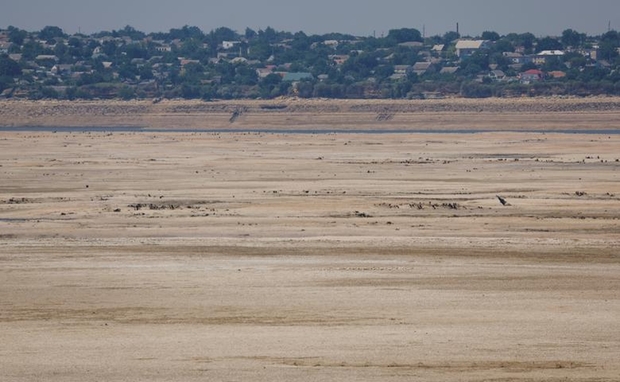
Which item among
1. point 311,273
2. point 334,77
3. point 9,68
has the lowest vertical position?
point 334,77

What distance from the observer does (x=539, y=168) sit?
45.8 meters

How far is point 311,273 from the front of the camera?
68.8 ft

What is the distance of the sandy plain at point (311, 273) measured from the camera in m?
14.8

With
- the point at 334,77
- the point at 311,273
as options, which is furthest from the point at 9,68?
the point at 311,273

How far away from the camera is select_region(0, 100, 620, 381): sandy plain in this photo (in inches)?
581

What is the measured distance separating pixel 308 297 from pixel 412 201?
15001mm

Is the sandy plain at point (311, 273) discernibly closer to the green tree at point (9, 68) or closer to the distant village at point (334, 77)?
the distant village at point (334, 77)

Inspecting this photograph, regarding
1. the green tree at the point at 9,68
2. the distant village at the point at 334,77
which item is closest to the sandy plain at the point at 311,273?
the distant village at the point at 334,77

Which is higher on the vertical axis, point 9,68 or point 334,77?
point 9,68

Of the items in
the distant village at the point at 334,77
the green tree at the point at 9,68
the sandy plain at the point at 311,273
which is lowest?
the distant village at the point at 334,77

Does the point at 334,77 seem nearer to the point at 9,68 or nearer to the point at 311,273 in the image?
the point at 9,68

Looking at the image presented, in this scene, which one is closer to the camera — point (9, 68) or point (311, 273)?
point (311, 273)

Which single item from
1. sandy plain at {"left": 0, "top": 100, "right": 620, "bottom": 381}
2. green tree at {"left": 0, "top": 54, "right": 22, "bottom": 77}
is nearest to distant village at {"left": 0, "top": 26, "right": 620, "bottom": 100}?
green tree at {"left": 0, "top": 54, "right": 22, "bottom": 77}

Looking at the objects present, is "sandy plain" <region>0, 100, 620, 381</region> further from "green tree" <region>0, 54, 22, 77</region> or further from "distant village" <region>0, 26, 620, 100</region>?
"green tree" <region>0, 54, 22, 77</region>
